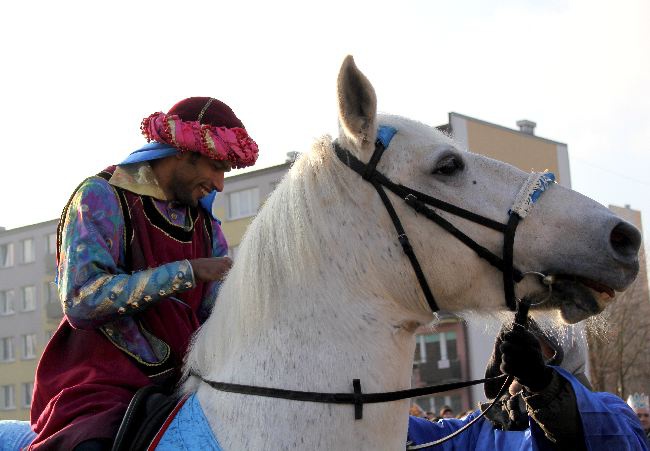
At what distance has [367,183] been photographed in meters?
3.44

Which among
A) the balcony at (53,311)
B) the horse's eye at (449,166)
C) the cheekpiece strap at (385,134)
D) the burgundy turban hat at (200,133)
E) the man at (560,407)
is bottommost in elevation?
the man at (560,407)

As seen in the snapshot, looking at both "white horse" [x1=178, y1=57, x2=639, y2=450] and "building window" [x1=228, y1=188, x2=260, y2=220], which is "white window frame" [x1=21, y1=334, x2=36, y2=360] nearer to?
"building window" [x1=228, y1=188, x2=260, y2=220]

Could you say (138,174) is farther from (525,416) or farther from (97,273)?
(525,416)

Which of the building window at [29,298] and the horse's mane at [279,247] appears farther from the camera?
the building window at [29,298]

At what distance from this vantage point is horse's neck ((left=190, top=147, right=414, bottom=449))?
10.4ft

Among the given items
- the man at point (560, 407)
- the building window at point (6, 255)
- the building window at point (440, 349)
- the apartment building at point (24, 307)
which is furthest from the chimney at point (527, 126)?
the man at point (560, 407)

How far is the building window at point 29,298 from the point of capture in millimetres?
56219

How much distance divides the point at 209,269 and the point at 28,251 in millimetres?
57336

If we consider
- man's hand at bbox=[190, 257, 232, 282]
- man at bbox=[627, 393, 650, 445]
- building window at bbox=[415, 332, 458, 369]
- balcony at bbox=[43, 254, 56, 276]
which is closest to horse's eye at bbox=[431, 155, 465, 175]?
man's hand at bbox=[190, 257, 232, 282]

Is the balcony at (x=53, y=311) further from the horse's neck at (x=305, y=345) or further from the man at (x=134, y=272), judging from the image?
the horse's neck at (x=305, y=345)

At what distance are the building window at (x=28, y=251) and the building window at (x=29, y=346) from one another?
5.41m

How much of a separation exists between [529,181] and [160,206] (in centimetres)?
181

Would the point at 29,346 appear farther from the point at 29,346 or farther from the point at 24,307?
the point at 24,307

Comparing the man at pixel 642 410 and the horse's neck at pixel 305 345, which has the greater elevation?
the horse's neck at pixel 305 345
